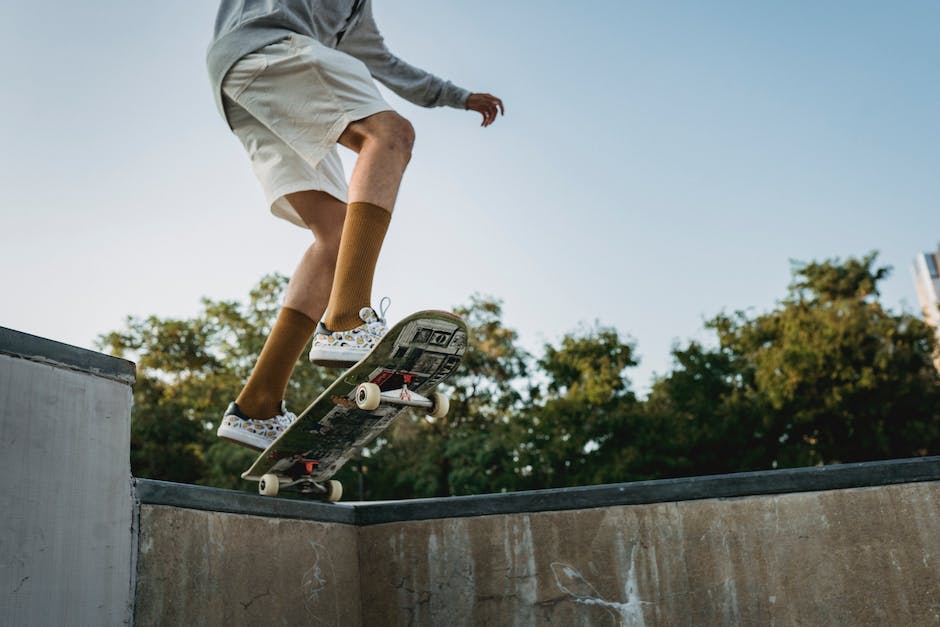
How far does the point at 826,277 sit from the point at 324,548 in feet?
112

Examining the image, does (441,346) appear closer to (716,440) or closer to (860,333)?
(716,440)

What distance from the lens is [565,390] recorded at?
32.1 m

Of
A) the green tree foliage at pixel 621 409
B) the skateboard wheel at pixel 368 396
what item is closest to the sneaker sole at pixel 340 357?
the skateboard wheel at pixel 368 396

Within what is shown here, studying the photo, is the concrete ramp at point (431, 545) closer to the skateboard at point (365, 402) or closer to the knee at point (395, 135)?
the skateboard at point (365, 402)

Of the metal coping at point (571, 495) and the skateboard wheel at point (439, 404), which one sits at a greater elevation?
the skateboard wheel at point (439, 404)

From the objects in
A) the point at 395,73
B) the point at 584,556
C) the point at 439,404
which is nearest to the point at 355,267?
the point at 439,404

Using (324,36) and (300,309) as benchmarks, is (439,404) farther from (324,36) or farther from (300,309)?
(324,36)

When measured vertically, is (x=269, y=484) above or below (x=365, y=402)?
below

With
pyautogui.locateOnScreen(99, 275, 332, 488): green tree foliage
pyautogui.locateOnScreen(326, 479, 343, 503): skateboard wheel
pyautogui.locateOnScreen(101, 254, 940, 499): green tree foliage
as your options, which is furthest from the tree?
pyautogui.locateOnScreen(326, 479, 343, 503): skateboard wheel

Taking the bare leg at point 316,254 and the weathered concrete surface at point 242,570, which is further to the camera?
the bare leg at point 316,254

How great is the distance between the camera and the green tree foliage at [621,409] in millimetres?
27516

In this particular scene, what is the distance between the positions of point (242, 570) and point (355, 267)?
3.79 ft

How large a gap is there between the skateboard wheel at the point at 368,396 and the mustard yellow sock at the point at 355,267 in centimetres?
Answer: 27

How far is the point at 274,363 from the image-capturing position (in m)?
3.47
